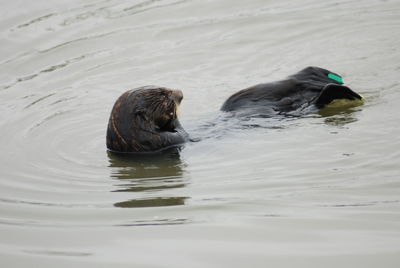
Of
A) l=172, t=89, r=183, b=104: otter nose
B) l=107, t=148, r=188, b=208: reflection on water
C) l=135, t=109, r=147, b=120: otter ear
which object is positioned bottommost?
l=107, t=148, r=188, b=208: reflection on water

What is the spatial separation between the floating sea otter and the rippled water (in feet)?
0.66

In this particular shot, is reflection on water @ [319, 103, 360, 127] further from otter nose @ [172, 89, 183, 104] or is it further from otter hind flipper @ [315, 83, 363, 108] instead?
otter nose @ [172, 89, 183, 104]

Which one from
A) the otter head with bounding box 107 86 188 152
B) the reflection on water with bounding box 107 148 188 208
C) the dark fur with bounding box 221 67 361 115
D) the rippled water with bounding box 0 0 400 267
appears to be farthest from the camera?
the dark fur with bounding box 221 67 361 115

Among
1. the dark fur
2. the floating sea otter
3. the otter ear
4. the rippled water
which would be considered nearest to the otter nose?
the floating sea otter

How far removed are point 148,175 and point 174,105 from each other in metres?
1.15

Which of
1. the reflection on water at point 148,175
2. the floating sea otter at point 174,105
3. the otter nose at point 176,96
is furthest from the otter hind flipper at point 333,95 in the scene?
the reflection on water at point 148,175

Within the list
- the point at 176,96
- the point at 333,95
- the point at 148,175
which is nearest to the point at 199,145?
the point at 176,96

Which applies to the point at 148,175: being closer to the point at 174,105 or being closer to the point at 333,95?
the point at 174,105

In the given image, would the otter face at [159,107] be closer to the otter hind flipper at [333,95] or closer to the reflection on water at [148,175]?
the reflection on water at [148,175]

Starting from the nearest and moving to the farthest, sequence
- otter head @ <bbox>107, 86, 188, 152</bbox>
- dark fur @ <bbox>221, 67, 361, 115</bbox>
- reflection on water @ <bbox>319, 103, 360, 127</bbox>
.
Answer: otter head @ <bbox>107, 86, 188, 152</bbox>, reflection on water @ <bbox>319, 103, 360, 127</bbox>, dark fur @ <bbox>221, 67, 361, 115</bbox>

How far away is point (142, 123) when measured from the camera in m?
6.16

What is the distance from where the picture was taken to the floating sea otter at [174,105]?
6145 millimetres

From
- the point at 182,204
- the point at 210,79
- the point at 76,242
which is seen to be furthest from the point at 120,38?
the point at 76,242

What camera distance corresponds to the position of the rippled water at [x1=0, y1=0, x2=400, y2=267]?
3480 millimetres
